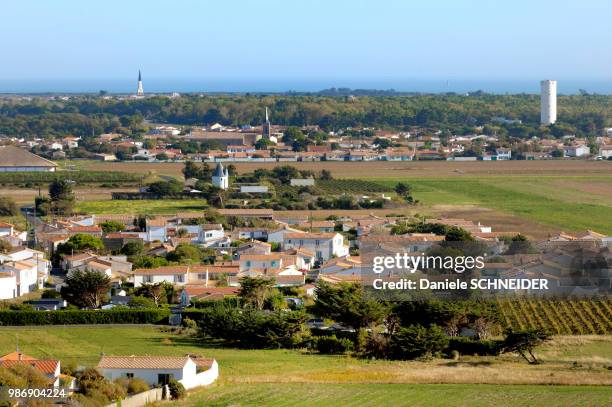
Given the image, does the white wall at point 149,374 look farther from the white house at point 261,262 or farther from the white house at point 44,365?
the white house at point 261,262

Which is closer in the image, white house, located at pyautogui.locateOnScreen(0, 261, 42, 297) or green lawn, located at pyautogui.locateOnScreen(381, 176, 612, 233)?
white house, located at pyautogui.locateOnScreen(0, 261, 42, 297)

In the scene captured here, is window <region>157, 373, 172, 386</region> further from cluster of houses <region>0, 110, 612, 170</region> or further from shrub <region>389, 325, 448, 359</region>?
cluster of houses <region>0, 110, 612, 170</region>

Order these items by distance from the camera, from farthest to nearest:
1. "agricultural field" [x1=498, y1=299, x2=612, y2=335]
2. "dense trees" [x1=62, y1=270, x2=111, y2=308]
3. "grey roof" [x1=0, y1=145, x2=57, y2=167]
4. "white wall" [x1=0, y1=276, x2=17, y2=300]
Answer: "grey roof" [x1=0, y1=145, x2=57, y2=167] → "white wall" [x1=0, y1=276, x2=17, y2=300] → "dense trees" [x1=62, y1=270, x2=111, y2=308] → "agricultural field" [x1=498, y1=299, x2=612, y2=335]

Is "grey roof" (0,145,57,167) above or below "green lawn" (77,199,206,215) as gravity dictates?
Answer: above

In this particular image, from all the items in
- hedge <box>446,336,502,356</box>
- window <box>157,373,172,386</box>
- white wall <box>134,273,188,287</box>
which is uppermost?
window <box>157,373,172,386</box>

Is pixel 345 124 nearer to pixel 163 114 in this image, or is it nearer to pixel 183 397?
pixel 163 114

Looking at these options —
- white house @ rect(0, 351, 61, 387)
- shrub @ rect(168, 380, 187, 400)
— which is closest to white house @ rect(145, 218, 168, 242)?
white house @ rect(0, 351, 61, 387)

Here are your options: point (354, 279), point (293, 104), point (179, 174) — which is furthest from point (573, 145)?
point (354, 279)
